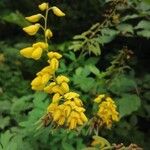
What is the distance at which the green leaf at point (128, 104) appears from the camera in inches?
105

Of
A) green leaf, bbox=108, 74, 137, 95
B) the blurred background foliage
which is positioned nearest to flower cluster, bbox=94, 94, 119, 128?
the blurred background foliage

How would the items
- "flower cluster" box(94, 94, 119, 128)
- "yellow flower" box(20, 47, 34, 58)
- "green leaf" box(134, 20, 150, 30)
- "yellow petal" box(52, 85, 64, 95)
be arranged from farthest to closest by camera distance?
"green leaf" box(134, 20, 150, 30) → "flower cluster" box(94, 94, 119, 128) → "yellow petal" box(52, 85, 64, 95) → "yellow flower" box(20, 47, 34, 58)

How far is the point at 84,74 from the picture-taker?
112 inches

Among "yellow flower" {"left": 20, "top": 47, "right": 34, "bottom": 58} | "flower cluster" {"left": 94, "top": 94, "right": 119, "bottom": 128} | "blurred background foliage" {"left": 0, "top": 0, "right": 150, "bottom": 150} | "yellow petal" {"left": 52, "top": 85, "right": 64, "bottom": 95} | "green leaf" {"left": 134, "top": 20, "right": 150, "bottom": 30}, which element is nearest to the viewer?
"yellow flower" {"left": 20, "top": 47, "right": 34, "bottom": 58}

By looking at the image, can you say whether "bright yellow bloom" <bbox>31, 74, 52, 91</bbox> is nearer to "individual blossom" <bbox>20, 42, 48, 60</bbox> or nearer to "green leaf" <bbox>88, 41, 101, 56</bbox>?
"individual blossom" <bbox>20, 42, 48, 60</bbox>

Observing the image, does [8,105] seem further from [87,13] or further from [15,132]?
[87,13]

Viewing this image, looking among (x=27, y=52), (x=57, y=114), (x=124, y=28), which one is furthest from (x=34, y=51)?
(x=124, y=28)

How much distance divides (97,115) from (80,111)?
0.22 metres

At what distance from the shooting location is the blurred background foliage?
2.65 meters

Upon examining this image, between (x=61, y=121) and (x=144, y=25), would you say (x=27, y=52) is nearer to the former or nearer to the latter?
(x=61, y=121)

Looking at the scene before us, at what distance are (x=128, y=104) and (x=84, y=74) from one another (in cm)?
30

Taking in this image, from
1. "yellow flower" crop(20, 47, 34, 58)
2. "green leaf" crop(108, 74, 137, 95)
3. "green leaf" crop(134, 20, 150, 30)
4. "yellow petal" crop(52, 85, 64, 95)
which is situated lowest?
"yellow petal" crop(52, 85, 64, 95)

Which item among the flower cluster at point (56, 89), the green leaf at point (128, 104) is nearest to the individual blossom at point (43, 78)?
the flower cluster at point (56, 89)

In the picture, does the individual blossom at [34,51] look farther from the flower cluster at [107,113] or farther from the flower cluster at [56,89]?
the flower cluster at [107,113]
